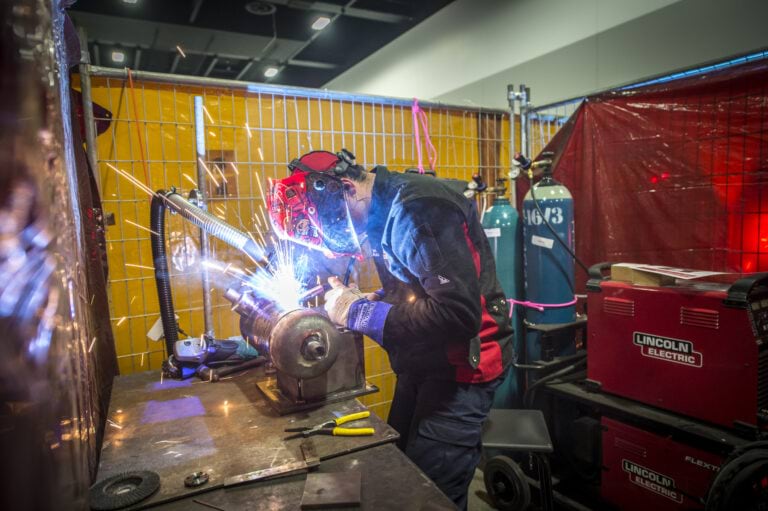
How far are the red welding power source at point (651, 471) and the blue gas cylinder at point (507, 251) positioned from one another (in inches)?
34.1

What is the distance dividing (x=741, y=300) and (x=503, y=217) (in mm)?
1523

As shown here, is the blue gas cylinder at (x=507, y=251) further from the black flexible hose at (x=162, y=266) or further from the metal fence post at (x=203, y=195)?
the black flexible hose at (x=162, y=266)

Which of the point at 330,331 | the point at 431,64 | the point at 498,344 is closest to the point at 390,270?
the point at 330,331

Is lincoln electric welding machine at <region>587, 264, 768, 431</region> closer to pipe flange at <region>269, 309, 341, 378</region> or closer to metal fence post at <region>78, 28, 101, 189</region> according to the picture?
pipe flange at <region>269, 309, 341, 378</region>

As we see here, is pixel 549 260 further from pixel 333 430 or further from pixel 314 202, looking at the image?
pixel 333 430

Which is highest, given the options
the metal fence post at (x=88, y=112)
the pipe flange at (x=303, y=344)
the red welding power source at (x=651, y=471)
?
the metal fence post at (x=88, y=112)

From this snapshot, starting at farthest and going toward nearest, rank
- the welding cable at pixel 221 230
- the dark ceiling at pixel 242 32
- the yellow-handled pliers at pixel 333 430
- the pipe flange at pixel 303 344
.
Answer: the dark ceiling at pixel 242 32 < the welding cable at pixel 221 230 < the pipe flange at pixel 303 344 < the yellow-handled pliers at pixel 333 430

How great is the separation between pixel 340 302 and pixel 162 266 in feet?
3.65

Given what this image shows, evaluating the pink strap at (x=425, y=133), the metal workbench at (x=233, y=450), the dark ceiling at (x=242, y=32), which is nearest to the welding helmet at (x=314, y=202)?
the metal workbench at (x=233, y=450)

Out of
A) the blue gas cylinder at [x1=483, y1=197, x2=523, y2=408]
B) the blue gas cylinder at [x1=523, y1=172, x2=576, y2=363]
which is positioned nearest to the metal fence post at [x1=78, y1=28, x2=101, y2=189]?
the blue gas cylinder at [x1=483, y1=197, x2=523, y2=408]

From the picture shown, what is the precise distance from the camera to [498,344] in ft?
6.72

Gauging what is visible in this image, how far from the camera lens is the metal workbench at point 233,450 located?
1.19 meters

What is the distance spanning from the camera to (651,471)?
7.79 feet

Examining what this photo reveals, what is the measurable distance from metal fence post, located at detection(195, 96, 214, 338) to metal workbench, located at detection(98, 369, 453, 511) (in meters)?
0.72
